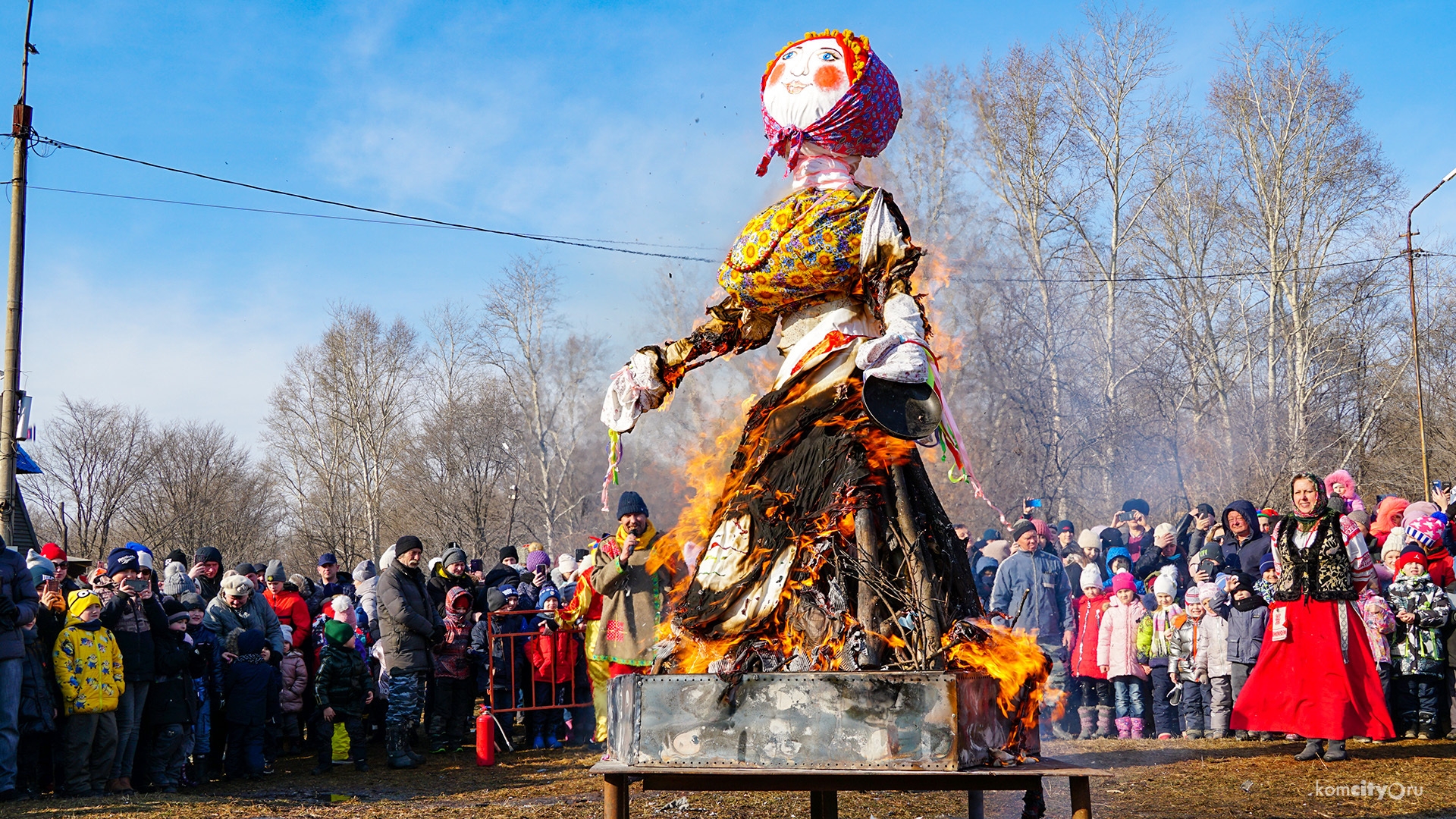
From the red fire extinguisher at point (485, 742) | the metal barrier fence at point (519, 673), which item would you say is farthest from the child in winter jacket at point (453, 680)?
the red fire extinguisher at point (485, 742)

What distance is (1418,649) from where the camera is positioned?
802 centimetres

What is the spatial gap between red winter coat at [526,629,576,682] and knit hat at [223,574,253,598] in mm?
2666

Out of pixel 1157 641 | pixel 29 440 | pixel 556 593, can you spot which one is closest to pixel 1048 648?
pixel 1157 641

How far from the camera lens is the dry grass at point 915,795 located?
556cm

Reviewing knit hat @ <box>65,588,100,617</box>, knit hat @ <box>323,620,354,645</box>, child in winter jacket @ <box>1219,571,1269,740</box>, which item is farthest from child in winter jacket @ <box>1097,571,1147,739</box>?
knit hat @ <box>65,588,100,617</box>

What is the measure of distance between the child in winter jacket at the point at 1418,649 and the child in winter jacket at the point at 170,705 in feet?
28.2

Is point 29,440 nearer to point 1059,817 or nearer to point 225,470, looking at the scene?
point 1059,817

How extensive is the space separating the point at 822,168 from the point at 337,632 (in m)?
6.54

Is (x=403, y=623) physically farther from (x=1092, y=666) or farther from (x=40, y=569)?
(x=1092, y=666)

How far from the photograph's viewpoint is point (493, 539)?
34188 mm

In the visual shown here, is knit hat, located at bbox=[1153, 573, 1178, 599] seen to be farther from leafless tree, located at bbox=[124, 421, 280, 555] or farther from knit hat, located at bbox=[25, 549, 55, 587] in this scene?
leafless tree, located at bbox=[124, 421, 280, 555]

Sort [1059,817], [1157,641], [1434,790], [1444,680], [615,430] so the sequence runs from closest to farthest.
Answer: [615,430], [1059,817], [1434,790], [1444,680], [1157,641]

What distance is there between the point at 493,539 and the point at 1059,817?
99.2ft

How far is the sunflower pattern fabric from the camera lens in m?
3.82
